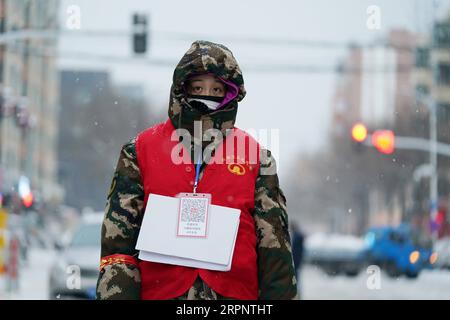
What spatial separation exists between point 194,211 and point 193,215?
0.01 metres

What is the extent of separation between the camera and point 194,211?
4.42m

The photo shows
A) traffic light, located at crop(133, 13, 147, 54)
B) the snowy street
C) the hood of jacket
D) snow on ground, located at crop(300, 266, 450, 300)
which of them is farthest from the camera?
traffic light, located at crop(133, 13, 147, 54)

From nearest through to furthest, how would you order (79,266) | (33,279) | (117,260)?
(117,260), (79,266), (33,279)

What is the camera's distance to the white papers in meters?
4.38

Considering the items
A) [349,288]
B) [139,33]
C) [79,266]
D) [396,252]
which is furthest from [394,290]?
[396,252]

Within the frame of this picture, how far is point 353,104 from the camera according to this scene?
137250 mm

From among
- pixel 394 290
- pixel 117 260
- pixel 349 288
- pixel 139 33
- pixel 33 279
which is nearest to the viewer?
pixel 117 260

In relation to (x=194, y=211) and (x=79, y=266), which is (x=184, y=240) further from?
(x=79, y=266)

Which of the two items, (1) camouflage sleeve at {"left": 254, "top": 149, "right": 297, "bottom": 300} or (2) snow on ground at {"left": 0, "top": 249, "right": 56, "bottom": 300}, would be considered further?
(2) snow on ground at {"left": 0, "top": 249, "right": 56, "bottom": 300}

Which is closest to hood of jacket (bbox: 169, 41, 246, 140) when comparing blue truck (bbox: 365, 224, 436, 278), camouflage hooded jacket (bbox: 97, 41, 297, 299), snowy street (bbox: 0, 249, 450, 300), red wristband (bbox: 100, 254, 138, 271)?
camouflage hooded jacket (bbox: 97, 41, 297, 299)

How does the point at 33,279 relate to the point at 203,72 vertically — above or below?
below

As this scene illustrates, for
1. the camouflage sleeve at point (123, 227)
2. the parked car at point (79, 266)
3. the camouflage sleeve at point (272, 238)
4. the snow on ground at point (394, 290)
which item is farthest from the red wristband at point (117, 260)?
the snow on ground at point (394, 290)

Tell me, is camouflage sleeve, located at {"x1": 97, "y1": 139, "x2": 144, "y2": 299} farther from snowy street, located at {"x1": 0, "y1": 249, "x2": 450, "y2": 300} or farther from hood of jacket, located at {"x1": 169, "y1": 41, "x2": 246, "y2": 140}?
snowy street, located at {"x1": 0, "y1": 249, "x2": 450, "y2": 300}

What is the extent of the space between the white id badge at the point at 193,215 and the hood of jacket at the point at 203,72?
0.77 feet
